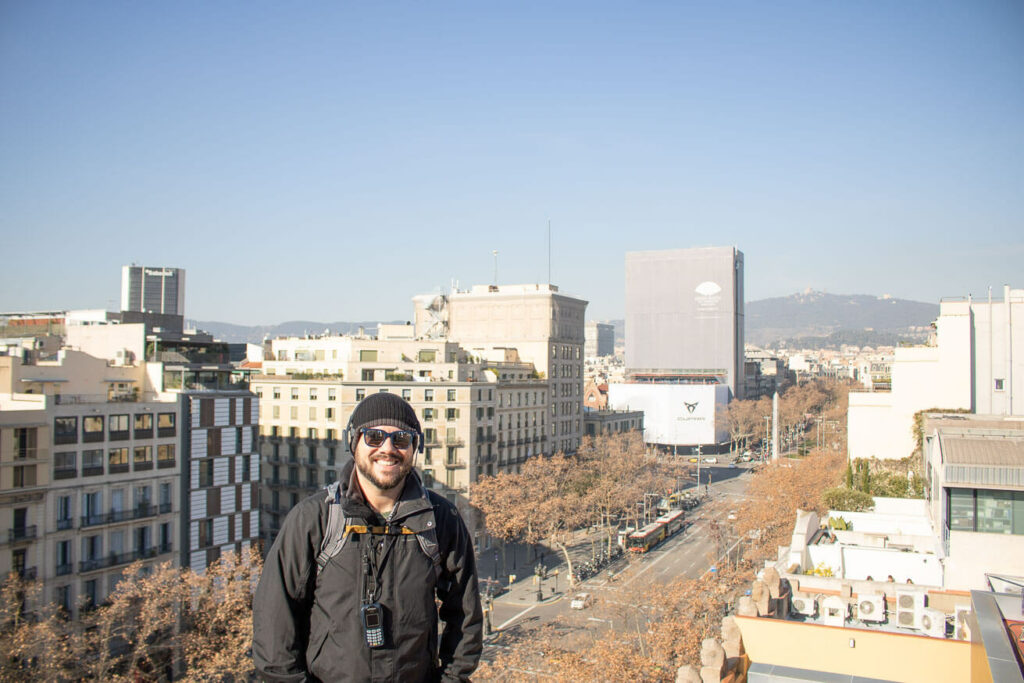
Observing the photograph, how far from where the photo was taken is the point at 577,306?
322 feet

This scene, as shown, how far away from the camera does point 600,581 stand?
58.3 metres

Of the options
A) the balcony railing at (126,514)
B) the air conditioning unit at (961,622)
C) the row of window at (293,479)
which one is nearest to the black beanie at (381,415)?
the air conditioning unit at (961,622)

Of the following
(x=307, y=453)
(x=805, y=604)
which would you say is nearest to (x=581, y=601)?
(x=805, y=604)

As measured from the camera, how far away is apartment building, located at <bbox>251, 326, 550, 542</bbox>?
6294cm

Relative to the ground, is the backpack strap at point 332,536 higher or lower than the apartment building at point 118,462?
higher

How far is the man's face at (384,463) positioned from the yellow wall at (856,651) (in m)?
20.8

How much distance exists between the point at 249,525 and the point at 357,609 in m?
48.1

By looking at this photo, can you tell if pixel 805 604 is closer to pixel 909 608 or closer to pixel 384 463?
pixel 909 608

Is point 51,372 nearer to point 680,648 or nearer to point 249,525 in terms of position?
point 249,525

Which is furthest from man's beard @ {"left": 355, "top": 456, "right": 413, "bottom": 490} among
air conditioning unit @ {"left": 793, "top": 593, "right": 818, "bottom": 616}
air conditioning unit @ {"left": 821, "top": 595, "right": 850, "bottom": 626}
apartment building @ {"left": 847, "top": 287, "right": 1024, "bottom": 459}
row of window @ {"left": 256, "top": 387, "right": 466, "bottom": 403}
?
apartment building @ {"left": 847, "top": 287, "right": 1024, "bottom": 459}

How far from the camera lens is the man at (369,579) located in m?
5.19

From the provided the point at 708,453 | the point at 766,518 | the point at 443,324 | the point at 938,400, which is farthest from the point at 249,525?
the point at 708,453

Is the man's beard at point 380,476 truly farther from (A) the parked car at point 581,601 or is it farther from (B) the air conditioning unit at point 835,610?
(A) the parked car at point 581,601

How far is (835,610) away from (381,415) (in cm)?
2676
